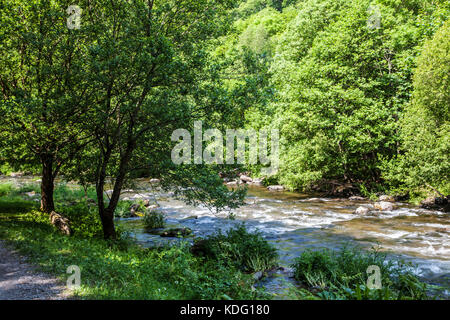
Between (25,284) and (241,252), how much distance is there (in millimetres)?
6710

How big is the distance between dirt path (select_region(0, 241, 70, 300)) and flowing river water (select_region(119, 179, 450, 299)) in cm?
575

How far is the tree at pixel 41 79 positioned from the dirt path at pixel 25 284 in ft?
17.3

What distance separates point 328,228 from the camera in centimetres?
1678

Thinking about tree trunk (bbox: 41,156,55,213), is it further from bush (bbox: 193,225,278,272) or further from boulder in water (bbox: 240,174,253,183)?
boulder in water (bbox: 240,174,253,183)

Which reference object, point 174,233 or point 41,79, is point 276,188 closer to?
point 174,233

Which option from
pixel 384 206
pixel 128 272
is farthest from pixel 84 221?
pixel 384 206

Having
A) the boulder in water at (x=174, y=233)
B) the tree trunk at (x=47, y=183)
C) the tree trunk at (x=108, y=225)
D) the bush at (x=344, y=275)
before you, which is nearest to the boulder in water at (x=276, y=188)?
the boulder in water at (x=174, y=233)

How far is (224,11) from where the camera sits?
12.1 meters

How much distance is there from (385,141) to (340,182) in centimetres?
553

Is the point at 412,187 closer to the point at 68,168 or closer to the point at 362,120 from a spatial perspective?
the point at 362,120

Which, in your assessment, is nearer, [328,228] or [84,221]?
[84,221]

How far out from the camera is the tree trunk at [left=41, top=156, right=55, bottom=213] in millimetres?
14878

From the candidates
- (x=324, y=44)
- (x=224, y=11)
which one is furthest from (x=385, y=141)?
(x=224, y=11)

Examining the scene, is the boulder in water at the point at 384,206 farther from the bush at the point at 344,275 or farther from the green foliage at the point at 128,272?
the green foliage at the point at 128,272
